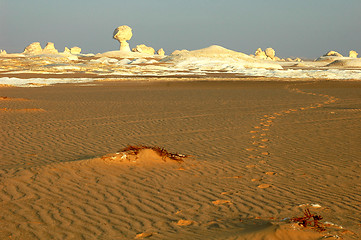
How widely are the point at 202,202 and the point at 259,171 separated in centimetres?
206

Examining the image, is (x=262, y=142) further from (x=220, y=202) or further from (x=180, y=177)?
(x=220, y=202)

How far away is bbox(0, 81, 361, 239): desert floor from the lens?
4.82m

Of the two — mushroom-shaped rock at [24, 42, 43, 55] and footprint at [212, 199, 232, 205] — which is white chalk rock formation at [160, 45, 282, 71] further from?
mushroom-shaped rock at [24, 42, 43, 55]

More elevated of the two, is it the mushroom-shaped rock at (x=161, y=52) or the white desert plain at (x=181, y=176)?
the mushroom-shaped rock at (x=161, y=52)

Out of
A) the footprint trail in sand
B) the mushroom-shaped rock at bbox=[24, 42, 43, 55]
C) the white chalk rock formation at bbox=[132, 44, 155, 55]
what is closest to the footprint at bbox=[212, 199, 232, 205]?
the footprint trail in sand

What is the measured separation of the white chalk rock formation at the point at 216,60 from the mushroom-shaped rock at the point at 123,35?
4559cm

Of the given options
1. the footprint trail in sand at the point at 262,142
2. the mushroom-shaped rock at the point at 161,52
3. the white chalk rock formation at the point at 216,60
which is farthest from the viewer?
the mushroom-shaped rock at the point at 161,52

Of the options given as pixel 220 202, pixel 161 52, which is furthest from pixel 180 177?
pixel 161 52

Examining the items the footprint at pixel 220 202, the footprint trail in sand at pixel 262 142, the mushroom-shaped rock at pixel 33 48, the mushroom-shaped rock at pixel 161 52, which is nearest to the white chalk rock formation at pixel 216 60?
the footprint trail in sand at pixel 262 142

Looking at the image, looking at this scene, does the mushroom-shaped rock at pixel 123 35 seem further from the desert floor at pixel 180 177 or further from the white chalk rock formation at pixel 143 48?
the desert floor at pixel 180 177

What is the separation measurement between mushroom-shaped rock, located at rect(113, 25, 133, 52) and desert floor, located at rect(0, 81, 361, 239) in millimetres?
118853

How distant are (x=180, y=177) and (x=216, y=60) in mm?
67546

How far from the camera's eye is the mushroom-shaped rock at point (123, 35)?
425 ft

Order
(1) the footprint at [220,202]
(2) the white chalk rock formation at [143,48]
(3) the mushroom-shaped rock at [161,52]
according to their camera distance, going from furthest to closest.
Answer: (3) the mushroom-shaped rock at [161,52]
(2) the white chalk rock formation at [143,48]
(1) the footprint at [220,202]
